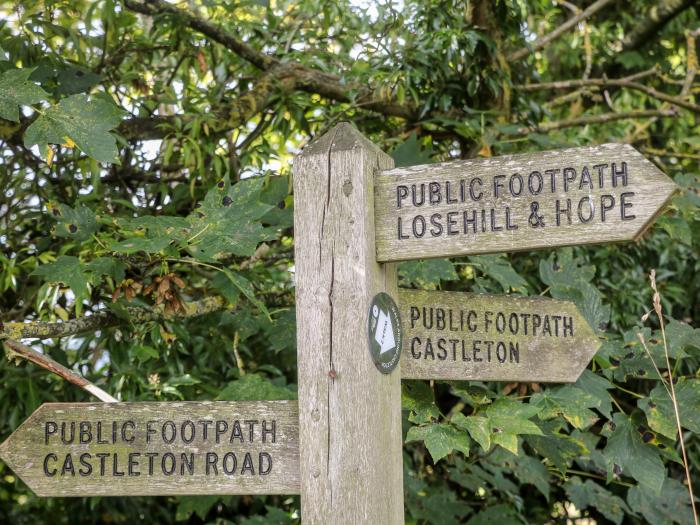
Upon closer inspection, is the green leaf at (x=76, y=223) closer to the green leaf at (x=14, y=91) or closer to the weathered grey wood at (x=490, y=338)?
the green leaf at (x=14, y=91)

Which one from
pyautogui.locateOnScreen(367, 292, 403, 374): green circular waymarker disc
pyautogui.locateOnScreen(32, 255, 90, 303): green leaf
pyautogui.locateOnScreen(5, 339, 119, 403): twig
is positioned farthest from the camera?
pyautogui.locateOnScreen(32, 255, 90, 303): green leaf

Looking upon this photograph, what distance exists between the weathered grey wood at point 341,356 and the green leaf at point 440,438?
11 cm

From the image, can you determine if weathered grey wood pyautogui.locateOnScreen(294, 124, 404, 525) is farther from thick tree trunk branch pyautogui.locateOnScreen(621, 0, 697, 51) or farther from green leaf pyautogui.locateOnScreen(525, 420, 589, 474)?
thick tree trunk branch pyautogui.locateOnScreen(621, 0, 697, 51)

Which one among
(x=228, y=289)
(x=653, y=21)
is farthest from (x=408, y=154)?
(x=653, y=21)

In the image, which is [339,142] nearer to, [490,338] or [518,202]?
[518,202]

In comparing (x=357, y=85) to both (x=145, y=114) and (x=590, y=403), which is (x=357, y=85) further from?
(x=590, y=403)

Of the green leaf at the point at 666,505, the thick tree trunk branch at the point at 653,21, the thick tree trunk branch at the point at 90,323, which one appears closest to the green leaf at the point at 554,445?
the green leaf at the point at 666,505

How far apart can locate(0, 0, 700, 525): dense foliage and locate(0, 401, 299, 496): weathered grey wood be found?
0.39 meters

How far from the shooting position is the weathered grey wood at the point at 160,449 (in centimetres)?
167

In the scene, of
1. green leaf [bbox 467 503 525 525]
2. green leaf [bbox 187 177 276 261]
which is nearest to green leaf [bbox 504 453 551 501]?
green leaf [bbox 467 503 525 525]

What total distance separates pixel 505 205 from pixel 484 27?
6.45ft

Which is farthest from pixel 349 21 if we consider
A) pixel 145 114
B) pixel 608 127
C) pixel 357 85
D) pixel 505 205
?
pixel 505 205

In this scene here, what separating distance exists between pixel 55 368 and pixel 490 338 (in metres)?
0.93

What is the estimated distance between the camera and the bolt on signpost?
1557mm
